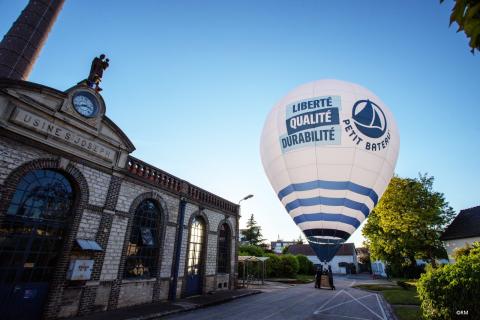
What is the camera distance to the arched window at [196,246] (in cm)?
1645

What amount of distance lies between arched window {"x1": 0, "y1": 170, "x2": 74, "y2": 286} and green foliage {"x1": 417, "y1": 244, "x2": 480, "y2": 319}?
12.8 m

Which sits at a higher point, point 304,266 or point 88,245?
point 304,266

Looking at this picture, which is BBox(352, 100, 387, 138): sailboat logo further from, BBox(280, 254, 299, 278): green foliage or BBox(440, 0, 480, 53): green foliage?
BBox(280, 254, 299, 278): green foliage

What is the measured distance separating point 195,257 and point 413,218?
20315 mm

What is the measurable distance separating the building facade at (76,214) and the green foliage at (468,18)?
450 inches

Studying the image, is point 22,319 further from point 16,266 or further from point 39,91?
point 39,91

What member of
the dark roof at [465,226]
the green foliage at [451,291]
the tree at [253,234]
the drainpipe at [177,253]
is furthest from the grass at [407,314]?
the tree at [253,234]

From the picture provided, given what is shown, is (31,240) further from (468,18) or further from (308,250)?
(308,250)

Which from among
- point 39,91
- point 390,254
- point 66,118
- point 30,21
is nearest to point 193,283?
point 66,118

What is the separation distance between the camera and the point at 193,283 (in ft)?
53.6

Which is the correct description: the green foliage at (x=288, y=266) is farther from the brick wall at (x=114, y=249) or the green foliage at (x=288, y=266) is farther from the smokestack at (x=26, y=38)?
the smokestack at (x=26, y=38)

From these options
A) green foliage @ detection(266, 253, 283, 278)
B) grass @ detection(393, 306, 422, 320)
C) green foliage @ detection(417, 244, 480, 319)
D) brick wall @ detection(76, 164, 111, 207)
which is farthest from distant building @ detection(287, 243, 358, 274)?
brick wall @ detection(76, 164, 111, 207)

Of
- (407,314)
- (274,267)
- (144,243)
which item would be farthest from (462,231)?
(144,243)

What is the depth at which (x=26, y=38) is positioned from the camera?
21.5 meters
